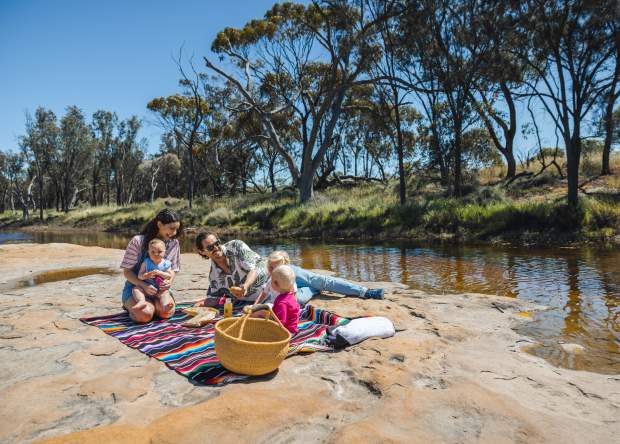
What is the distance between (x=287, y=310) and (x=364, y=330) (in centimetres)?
69

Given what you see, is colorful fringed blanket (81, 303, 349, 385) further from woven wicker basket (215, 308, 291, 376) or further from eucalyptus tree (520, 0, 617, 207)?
eucalyptus tree (520, 0, 617, 207)

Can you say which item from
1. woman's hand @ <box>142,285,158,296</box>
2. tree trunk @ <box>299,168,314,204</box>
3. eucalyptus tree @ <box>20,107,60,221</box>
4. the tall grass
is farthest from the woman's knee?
eucalyptus tree @ <box>20,107,60,221</box>

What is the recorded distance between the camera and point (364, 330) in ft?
12.5

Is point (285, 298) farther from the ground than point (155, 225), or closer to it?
closer to it

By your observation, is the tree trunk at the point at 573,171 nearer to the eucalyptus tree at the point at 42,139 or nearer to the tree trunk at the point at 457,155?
the tree trunk at the point at 457,155

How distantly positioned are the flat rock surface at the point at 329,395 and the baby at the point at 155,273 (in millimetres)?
566

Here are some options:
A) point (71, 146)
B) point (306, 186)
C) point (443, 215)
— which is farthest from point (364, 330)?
point (71, 146)

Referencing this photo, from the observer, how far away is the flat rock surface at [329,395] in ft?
7.56

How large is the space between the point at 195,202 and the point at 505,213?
21423 millimetres

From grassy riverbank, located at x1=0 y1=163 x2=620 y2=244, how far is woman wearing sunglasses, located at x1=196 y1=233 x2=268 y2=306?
30.5ft

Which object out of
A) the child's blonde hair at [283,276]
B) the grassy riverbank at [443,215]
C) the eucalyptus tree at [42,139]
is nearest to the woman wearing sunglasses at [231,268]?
the child's blonde hair at [283,276]

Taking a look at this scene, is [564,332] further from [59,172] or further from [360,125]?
[59,172]

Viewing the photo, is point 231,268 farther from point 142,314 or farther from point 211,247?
point 142,314

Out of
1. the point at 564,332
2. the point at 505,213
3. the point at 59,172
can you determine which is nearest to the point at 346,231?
the point at 505,213
